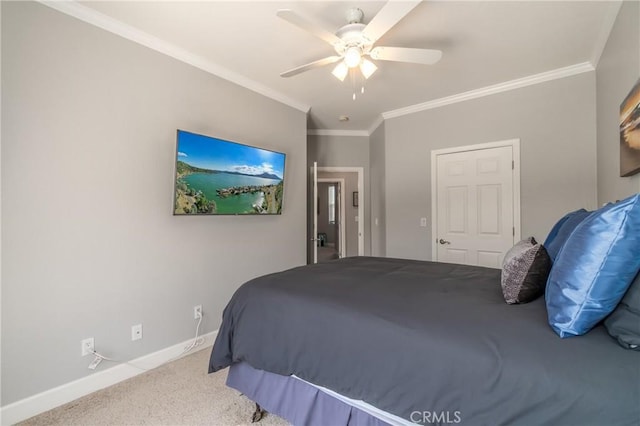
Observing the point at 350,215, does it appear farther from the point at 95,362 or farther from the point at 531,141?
the point at 95,362

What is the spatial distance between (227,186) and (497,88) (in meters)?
3.05

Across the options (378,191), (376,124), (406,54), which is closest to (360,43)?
(406,54)

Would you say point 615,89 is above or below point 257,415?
above

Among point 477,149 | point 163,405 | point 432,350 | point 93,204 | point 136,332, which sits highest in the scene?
point 477,149

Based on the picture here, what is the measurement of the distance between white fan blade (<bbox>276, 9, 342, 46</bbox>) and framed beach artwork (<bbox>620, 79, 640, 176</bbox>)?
174 cm

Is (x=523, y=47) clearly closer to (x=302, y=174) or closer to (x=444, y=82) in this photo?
(x=444, y=82)

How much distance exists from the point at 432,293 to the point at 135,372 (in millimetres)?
2267

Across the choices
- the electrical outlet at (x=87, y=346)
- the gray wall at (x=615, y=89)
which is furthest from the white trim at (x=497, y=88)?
the electrical outlet at (x=87, y=346)

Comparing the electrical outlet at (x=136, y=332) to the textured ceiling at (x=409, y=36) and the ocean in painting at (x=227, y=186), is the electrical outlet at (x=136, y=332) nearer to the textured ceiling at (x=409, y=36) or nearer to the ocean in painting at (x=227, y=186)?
the ocean in painting at (x=227, y=186)

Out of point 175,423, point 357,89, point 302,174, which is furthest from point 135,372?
point 357,89

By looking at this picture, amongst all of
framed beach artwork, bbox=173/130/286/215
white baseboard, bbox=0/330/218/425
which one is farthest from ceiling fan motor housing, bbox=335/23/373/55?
white baseboard, bbox=0/330/218/425

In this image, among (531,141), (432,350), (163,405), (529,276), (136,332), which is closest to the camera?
(432,350)

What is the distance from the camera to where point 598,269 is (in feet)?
2.94

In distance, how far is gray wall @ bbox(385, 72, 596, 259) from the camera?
107 inches
